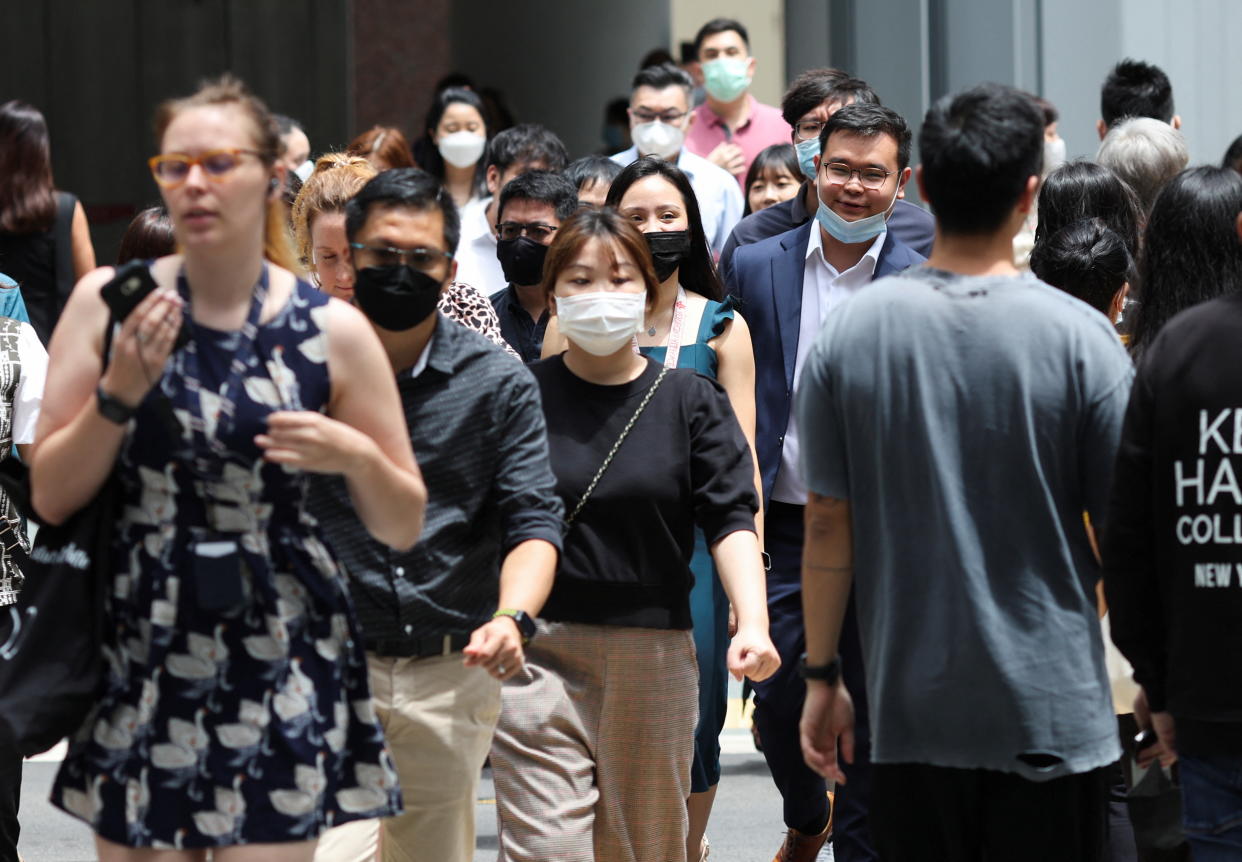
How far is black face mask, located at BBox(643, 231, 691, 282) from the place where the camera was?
227 inches

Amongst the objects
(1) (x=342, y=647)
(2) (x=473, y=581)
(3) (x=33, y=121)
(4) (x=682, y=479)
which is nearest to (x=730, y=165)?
(3) (x=33, y=121)

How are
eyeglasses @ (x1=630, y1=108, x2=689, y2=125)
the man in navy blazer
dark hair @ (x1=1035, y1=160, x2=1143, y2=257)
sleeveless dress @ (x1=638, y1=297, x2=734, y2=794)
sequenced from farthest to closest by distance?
eyeglasses @ (x1=630, y1=108, x2=689, y2=125)
the man in navy blazer
dark hair @ (x1=1035, y1=160, x2=1143, y2=257)
sleeveless dress @ (x1=638, y1=297, x2=734, y2=794)

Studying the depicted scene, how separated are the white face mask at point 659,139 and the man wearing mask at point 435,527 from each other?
540 cm

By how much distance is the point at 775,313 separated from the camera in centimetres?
585

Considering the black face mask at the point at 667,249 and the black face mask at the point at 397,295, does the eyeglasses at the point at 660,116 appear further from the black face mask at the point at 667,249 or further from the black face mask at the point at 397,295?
the black face mask at the point at 397,295

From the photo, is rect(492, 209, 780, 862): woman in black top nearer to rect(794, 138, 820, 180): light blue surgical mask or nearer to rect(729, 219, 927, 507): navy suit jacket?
rect(729, 219, 927, 507): navy suit jacket

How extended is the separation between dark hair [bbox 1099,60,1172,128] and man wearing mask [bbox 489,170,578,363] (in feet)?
10.1

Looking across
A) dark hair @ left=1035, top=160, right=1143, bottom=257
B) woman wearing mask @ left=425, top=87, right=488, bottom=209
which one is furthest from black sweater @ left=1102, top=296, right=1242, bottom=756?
woman wearing mask @ left=425, top=87, right=488, bottom=209

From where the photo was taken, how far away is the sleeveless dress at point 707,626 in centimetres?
532

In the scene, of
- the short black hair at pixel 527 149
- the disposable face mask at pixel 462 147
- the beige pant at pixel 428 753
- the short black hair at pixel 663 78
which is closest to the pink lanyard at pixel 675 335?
the beige pant at pixel 428 753

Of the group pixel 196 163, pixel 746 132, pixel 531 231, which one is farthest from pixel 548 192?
pixel 746 132

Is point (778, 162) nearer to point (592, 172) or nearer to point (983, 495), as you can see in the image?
point (592, 172)

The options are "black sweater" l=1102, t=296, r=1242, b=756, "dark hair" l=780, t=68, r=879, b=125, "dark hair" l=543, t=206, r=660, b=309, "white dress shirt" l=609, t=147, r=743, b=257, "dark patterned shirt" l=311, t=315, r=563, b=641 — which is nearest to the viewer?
"black sweater" l=1102, t=296, r=1242, b=756

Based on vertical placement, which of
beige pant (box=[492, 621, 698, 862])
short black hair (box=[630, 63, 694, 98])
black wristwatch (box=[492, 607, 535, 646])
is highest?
short black hair (box=[630, 63, 694, 98])
